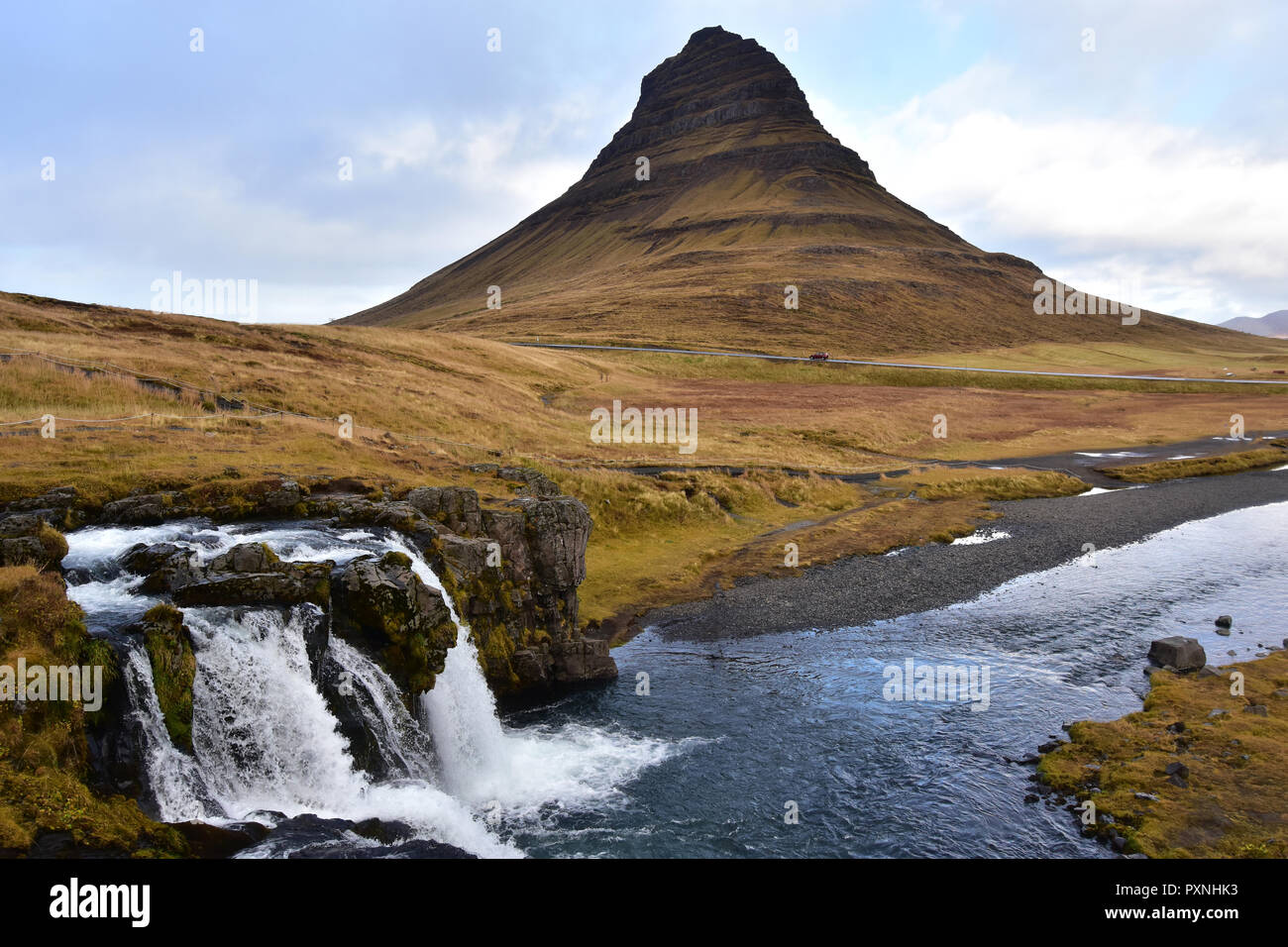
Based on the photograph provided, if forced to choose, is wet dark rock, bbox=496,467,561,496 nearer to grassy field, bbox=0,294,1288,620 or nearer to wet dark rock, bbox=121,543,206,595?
grassy field, bbox=0,294,1288,620

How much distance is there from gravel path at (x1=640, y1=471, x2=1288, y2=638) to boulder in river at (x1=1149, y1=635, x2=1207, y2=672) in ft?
32.5

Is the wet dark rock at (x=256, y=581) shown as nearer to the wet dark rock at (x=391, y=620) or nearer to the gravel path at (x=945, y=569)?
the wet dark rock at (x=391, y=620)

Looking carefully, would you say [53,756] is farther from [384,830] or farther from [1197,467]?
[1197,467]

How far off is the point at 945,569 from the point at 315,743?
3543 centimetres

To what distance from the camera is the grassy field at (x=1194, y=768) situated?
1881cm

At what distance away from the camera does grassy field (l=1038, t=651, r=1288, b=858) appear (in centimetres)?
1881

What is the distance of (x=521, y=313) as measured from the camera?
192000mm

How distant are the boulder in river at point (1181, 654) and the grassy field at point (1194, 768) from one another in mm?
1076

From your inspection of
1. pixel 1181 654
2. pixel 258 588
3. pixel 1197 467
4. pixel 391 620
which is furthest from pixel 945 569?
pixel 1197 467

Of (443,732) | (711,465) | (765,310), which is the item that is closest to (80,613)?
(443,732)

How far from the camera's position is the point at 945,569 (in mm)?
43969

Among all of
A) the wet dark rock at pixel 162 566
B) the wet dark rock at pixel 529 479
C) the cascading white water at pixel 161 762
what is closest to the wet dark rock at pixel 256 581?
the wet dark rock at pixel 162 566
